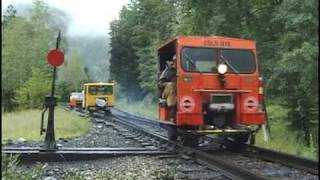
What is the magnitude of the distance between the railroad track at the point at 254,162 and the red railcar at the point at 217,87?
0.45 meters

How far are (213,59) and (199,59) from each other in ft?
1.10

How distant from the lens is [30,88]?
19125 mm

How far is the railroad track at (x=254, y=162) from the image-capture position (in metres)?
8.56

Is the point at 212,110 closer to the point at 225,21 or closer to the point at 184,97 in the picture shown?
the point at 184,97

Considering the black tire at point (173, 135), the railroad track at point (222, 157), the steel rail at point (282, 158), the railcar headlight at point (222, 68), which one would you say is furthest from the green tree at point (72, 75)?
the steel rail at point (282, 158)

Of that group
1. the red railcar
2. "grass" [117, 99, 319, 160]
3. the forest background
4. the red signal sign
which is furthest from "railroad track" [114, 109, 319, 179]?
the red signal sign

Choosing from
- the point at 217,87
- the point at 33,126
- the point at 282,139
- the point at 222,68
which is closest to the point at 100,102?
the point at 33,126

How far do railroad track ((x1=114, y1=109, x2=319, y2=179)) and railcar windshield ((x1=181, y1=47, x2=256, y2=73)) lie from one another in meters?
1.77

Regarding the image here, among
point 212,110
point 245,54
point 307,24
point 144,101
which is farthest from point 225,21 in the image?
point 144,101

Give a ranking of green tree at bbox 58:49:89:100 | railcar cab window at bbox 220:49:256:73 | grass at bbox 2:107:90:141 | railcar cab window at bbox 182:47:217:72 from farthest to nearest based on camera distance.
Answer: grass at bbox 2:107:90:141 → railcar cab window at bbox 220:49:256:73 → railcar cab window at bbox 182:47:217:72 → green tree at bbox 58:49:89:100

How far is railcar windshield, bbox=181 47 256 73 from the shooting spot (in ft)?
40.2

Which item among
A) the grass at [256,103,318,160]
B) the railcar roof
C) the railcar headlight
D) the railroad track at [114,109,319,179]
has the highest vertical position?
the railcar roof

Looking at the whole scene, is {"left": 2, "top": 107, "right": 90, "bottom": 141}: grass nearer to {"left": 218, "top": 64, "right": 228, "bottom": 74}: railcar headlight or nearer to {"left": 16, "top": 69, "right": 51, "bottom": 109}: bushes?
{"left": 16, "top": 69, "right": 51, "bottom": 109}: bushes

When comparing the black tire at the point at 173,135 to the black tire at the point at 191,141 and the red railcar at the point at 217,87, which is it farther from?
the black tire at the point at 191,141
